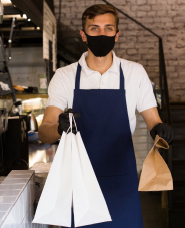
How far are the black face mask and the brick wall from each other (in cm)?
503

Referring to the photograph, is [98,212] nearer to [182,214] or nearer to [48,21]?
[182,214]

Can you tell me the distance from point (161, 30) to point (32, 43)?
2713mm

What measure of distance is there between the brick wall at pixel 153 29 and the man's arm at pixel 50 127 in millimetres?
5213

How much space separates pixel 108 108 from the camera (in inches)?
68.5

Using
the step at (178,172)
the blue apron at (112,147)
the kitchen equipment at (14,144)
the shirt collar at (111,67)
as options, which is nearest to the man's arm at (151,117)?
the blue apron at (112,147)

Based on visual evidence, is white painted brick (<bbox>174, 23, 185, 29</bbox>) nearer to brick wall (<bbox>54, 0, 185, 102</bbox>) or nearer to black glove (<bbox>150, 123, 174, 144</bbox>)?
brick wall (<bbox>54, 0, 185, 102</bbox>)

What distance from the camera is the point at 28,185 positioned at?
1.36 m

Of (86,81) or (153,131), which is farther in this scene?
(86,81)

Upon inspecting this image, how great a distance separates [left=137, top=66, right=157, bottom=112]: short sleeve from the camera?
5.67 feet

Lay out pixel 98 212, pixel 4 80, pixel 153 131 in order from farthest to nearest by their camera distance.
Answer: pixel 4 80
pixel 153 131
pixel 98 212

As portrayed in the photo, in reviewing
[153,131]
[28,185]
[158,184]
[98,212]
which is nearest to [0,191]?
[28,185]

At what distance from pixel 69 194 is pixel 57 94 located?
2.20 feet

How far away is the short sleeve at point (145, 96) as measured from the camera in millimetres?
1729

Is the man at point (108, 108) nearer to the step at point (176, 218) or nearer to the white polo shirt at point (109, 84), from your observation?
the white polo shirt at point (109, 84)
